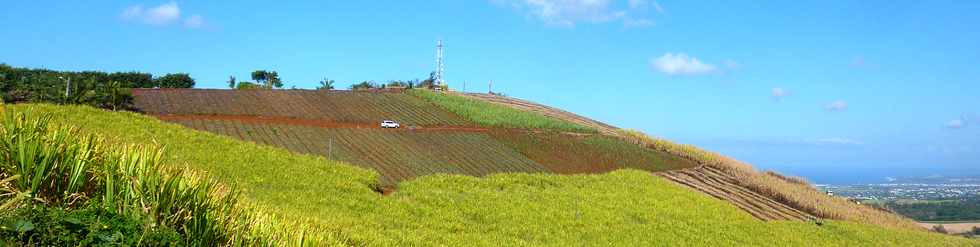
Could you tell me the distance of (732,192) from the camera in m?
25.7

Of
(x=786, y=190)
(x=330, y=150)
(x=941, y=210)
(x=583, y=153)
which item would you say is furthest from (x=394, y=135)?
(x=941, y=210)

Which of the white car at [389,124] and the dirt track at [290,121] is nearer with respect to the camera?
the dirt track at [290,121]

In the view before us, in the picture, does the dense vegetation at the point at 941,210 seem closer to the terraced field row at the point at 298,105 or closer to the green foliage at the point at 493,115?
the green foliage at the point at 493,115

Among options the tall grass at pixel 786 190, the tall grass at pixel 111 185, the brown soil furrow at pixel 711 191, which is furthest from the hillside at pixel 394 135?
the tall grass at pixel 111 185

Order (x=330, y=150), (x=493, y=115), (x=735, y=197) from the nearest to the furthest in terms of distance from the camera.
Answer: (x=330, y=150), (x=735, y=197), (x=493, y=115)

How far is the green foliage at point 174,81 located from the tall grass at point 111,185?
3219cm

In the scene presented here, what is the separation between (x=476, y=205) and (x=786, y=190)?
50.2 ft

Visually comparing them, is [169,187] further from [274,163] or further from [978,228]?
[978,228]

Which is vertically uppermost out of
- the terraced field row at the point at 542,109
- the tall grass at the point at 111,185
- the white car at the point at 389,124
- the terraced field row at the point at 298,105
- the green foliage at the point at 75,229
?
the terraced field row at the point at 542,109

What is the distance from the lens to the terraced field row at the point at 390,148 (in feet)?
69.9

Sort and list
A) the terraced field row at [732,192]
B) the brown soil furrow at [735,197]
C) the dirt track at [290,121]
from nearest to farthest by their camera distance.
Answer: the brown soil furrow at [735,197], the terraced field row at [732,192], the dirt track at [290,121]

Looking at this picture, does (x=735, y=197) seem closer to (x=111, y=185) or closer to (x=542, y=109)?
(x=542, y=109)

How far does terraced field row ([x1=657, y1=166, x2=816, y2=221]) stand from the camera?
23.4 meters

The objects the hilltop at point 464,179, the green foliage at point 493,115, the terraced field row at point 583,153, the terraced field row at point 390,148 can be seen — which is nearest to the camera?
the hilltop at point 464,179
